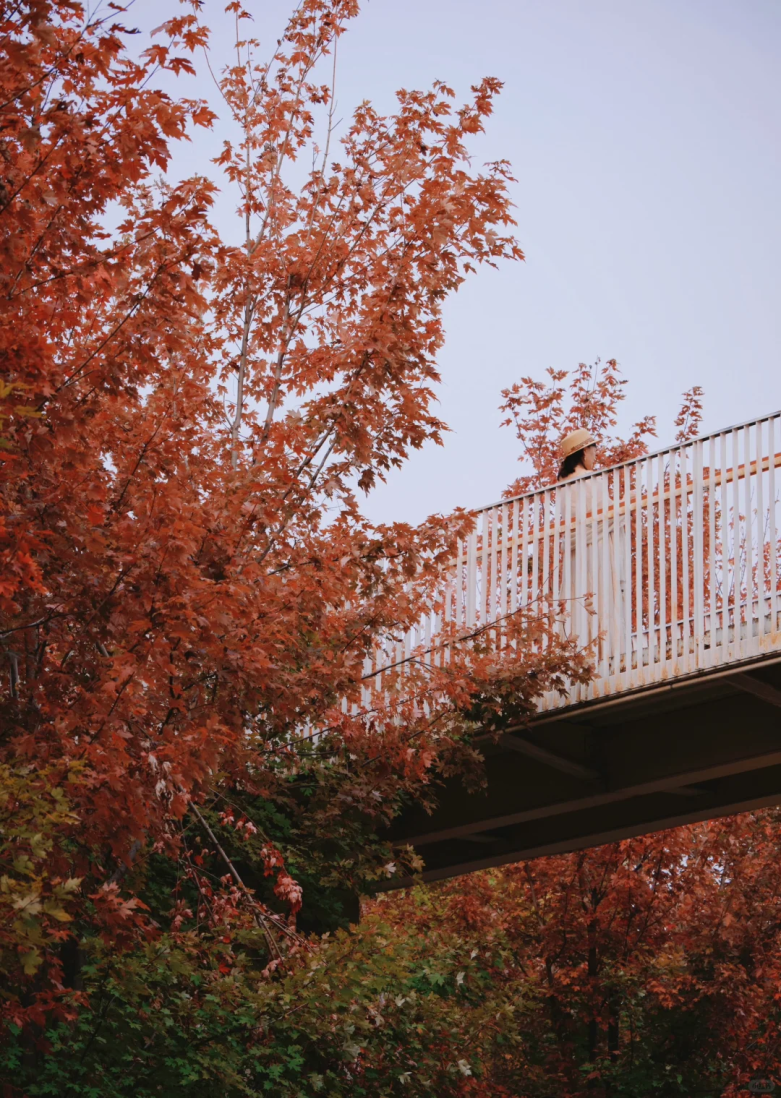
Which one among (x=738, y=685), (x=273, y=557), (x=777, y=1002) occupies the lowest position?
(x=777, y=1002)

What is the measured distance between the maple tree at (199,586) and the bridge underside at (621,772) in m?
1.05

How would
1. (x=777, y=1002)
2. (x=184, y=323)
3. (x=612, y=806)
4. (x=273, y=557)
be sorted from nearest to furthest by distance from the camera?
(x=184, y=323) < (x=273, y=557) < (x=612, y=806) < (x=777, y=1002)

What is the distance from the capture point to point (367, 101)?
12352 millimetres

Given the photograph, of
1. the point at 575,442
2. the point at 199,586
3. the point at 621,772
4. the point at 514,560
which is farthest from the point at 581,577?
the point at 199,586

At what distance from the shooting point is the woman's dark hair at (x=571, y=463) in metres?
12.9

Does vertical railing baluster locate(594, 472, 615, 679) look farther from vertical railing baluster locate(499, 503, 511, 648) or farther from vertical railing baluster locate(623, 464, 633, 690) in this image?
vertical railing baluster locate(499, 503, 511, 648)

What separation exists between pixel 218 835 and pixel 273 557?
337 centimetres

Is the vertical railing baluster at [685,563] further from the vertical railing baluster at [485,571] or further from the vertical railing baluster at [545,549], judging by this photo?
the vertical railing baluster at [485,571]

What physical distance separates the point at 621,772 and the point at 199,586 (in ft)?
20.8

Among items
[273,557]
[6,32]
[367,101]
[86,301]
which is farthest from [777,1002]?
[6,32]

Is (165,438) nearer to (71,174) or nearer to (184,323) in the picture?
(184,323)

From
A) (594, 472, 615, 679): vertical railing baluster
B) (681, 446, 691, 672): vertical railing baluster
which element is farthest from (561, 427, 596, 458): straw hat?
(681, 446, 691, 672): vertical railing baluster

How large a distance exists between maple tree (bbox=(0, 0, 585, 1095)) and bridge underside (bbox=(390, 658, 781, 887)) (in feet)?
3.46

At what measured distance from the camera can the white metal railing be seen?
409 inches
